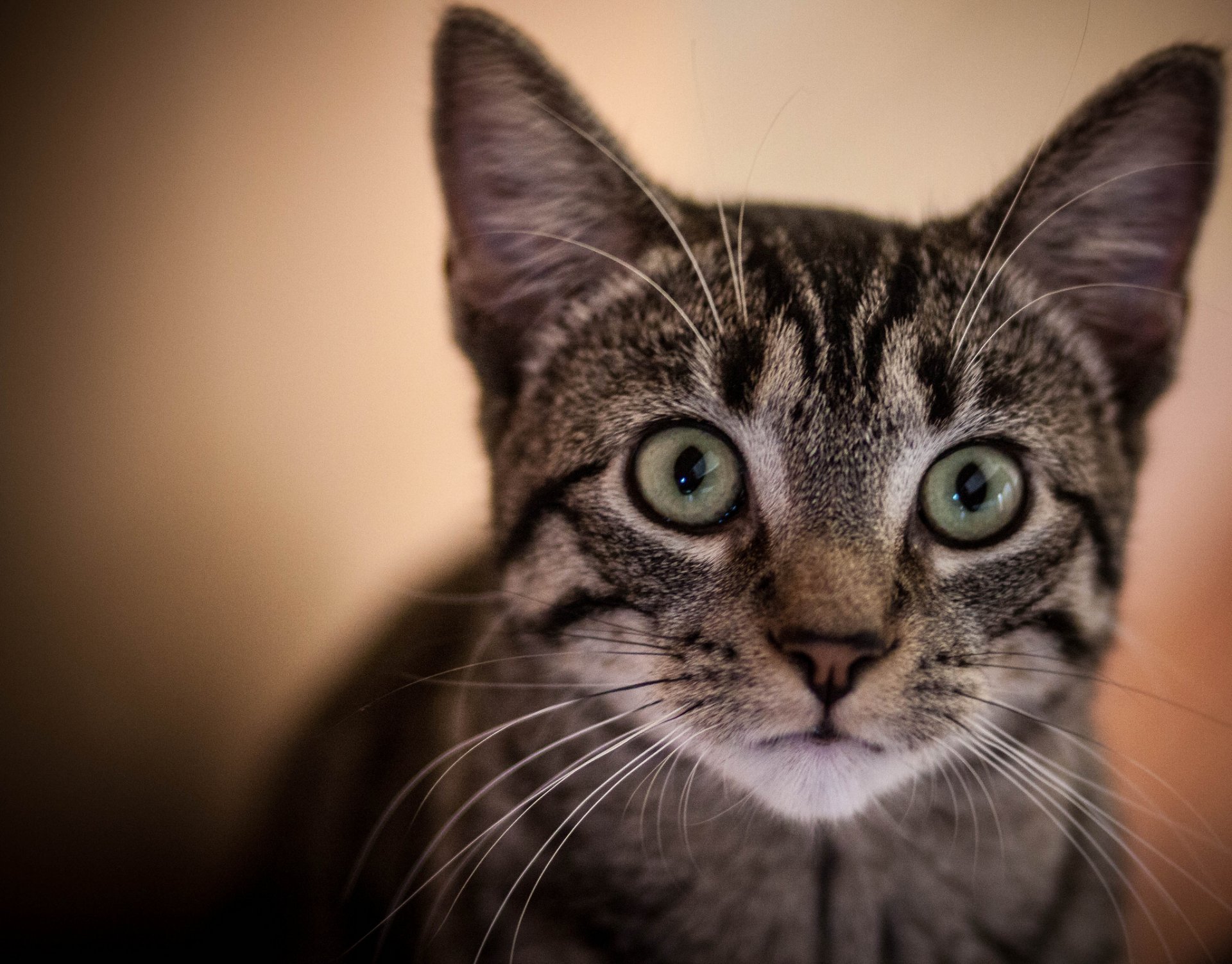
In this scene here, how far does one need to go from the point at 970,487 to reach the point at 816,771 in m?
0.22

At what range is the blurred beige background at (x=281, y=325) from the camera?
1.85ft

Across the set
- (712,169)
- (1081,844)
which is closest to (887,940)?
(1081,844)

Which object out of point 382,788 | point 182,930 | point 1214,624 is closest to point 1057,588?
point 1214,624

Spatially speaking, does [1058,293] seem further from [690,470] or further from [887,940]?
[887,940]

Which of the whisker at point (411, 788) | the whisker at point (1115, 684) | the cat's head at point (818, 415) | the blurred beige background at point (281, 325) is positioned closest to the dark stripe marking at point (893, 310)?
the cat's head at point (818, 415)

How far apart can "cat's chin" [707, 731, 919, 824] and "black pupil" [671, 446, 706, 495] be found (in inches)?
6.9

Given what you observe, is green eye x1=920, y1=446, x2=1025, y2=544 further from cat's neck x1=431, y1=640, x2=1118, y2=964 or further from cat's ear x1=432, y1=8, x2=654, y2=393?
cat's ear x1=432, y1=8, x2=654, y2=393

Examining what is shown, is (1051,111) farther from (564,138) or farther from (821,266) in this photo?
(564,138)

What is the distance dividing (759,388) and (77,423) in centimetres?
50

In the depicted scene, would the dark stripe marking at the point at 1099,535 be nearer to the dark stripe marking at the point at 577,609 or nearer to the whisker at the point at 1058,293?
the whisker at the point at 1058,293

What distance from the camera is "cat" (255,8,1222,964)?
0.51 metres

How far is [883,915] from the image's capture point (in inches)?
23.7

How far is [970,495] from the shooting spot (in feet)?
1.79

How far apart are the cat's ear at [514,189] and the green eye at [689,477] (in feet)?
0.51
